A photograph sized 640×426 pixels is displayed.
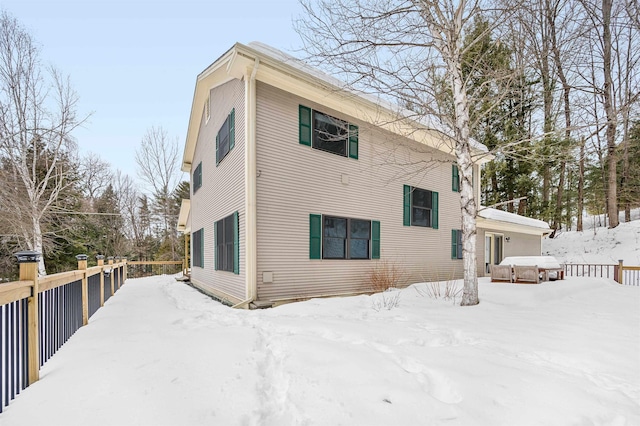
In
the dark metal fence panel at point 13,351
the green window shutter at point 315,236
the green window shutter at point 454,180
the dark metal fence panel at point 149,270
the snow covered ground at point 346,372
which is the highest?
the green window shutter at point 454,180

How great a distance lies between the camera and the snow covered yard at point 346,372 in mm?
1964

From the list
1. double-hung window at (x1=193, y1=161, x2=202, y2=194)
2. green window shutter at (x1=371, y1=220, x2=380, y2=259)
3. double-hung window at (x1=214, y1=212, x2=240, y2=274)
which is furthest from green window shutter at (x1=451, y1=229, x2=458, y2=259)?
double-hung window at (x1=193, y1=161, x2=202, y2=194)

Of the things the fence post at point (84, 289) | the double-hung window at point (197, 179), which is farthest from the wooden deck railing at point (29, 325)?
the double-hung window at point (197, 179)

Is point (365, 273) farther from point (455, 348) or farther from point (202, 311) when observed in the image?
point (455, 348)

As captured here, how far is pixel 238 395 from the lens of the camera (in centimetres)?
221

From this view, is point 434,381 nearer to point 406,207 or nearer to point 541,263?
point 406,207

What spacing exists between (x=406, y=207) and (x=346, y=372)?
6.84 m

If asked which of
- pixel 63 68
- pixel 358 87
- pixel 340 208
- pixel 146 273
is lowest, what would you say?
pixel 146 273

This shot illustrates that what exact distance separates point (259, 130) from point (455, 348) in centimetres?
501

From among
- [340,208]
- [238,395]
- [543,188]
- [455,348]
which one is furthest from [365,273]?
[543,188]

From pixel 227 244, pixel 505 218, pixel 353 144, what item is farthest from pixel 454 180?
pixel 227 244

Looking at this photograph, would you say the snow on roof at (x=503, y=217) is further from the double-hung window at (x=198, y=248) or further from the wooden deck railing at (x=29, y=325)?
the wooden deck railing at (x=29, y=325)

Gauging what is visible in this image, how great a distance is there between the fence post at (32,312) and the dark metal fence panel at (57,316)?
1.30 ft

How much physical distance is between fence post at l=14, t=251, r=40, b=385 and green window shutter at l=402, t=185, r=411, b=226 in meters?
7.77
